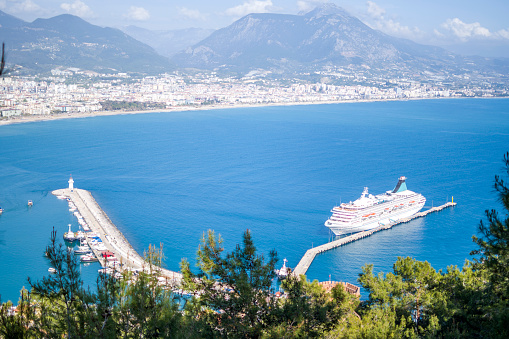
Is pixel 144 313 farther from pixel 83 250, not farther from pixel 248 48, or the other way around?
pixel 248 48

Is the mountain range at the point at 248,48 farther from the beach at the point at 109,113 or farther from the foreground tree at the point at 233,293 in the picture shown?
the foreground tree at the point at 233,293

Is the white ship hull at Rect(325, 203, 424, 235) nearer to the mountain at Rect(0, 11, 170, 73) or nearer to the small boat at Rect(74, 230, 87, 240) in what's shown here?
the small boat at Rect(74, 230, 87, 240)

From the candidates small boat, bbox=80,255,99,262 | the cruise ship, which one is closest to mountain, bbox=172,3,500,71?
the cruise ship

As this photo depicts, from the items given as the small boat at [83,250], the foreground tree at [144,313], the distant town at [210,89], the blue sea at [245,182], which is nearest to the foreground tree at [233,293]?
the foreground tree at [144,313]

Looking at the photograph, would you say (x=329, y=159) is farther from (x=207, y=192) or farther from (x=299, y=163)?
(x=207, y=192)

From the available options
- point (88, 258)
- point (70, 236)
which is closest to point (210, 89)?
point (70, 236)

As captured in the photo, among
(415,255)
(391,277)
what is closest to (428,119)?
(415,255)

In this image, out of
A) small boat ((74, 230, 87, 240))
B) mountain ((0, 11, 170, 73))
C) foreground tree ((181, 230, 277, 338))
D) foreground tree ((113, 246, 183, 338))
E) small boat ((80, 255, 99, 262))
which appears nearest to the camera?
foreground tree ((113, 246, 183, 338))
